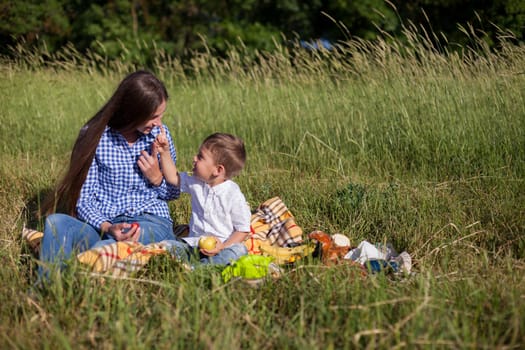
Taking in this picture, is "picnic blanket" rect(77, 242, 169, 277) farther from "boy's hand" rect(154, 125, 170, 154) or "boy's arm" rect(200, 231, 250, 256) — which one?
"boy's hand" rect(154, 125, 170, 154)

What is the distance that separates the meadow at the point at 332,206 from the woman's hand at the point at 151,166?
0.65m

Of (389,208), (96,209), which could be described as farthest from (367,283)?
(96,209)

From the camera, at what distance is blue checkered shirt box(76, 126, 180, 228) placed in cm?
341

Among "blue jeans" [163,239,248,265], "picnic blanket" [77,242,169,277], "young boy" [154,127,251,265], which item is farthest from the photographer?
"young boy" [154,127,251,265]

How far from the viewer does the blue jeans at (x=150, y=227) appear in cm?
327

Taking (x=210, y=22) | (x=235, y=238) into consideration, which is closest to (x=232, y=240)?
(x=235, y=238)

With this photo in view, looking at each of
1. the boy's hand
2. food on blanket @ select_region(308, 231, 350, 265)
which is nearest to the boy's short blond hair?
the boy's hand

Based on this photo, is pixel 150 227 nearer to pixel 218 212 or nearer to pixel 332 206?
pixel 218 212

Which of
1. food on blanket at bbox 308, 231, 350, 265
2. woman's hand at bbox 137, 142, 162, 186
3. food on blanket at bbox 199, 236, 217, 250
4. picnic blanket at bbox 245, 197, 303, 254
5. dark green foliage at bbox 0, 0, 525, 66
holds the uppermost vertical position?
woman's hand at bbox 137, 142, 162, 186

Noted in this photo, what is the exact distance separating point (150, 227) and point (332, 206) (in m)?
1.26

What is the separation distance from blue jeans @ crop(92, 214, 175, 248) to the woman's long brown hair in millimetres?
319

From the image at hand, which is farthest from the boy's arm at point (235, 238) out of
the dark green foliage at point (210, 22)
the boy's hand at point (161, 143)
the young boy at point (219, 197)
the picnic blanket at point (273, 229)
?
the dark green foliage at point (210, 22)

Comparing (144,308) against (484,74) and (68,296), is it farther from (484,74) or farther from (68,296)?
(484,74)

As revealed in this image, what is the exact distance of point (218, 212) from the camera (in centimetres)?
327
